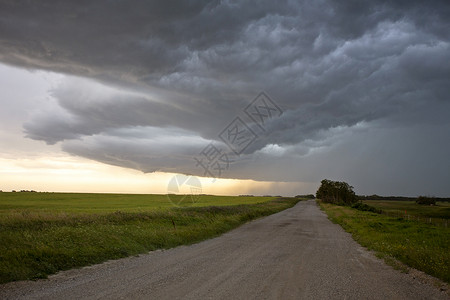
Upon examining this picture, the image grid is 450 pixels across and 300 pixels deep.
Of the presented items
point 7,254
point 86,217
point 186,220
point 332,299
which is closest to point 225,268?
point 332,299

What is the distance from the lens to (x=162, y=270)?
444 inches

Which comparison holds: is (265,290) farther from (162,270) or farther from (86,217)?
(86,217)

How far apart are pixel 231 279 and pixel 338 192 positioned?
133m

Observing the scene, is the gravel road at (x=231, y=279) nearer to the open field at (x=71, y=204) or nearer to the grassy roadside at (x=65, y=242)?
the grassy roadside at (x=65, y=242)

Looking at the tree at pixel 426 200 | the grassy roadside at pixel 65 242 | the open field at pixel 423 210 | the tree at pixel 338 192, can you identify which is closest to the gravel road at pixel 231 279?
the grassy roadside at pixel 65 242

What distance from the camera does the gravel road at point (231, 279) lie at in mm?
8492

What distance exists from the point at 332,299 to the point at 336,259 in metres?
6.55

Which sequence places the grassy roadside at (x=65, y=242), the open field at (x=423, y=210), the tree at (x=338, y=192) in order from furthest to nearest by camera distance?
1. the tree at (x=338, y=192)
2. the open field at (x=423, y=210)
3. the grassy roadside at (x=65, y=242)

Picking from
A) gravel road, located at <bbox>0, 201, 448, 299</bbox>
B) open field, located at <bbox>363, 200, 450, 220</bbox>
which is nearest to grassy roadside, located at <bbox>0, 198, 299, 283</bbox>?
gravel road, located at <bbox>0, 201, 448, 299</bbox>

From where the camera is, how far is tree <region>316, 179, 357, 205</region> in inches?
5172

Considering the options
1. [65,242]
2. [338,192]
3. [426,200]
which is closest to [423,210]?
[338,192]

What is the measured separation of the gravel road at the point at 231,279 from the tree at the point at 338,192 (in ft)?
391

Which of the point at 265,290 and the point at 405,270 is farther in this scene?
the point at 405,270

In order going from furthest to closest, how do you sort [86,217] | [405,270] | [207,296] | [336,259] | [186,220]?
[186,220] → [86,217] → [336,259] → [405,270] → [207,296]
